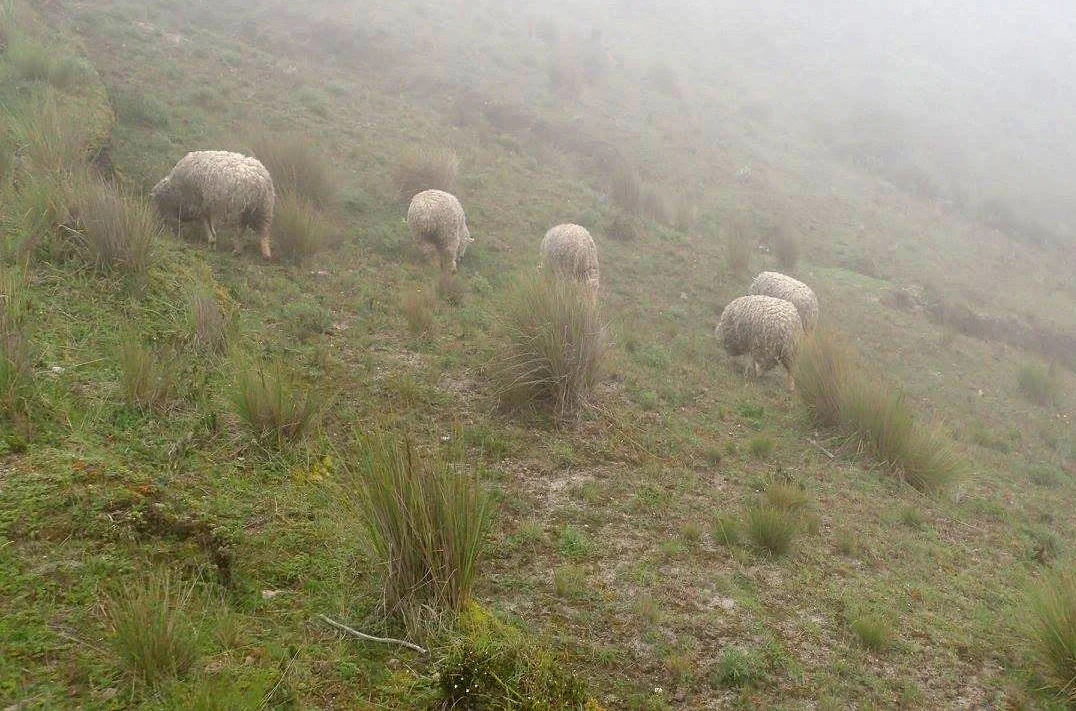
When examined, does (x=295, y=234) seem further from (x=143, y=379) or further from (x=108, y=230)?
(x=143, y=379)

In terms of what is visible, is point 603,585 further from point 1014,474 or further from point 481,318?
point 1014,474

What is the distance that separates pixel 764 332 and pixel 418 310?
4368mm

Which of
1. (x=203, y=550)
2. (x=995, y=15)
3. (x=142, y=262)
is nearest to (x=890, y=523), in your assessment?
(x=203, y=550)

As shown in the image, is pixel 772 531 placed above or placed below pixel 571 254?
below

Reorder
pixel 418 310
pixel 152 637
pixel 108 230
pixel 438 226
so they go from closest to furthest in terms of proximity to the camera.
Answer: pixel 152 637
pixel 108 230
pixel 418 310
pixel 438 226

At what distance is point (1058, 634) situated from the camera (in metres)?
3.87

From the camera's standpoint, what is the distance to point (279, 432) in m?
4.69

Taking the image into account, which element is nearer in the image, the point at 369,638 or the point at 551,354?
the point at 369,638

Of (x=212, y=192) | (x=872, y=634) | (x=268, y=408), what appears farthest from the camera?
(x=212, y=192)

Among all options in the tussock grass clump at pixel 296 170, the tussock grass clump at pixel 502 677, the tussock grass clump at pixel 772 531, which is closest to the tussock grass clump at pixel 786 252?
the tussock grass clump at pixel 296 170

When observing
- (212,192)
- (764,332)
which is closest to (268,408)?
(212,192)

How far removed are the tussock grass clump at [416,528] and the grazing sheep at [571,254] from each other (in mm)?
6580

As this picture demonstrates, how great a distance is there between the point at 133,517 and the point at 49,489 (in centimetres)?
41

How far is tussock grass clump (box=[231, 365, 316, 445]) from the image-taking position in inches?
184
